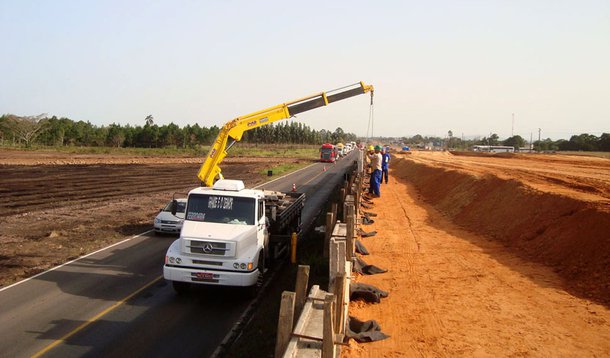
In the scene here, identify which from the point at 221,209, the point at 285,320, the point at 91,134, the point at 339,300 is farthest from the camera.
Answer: the point at 91,134

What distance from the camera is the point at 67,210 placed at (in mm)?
23906

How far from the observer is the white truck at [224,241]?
417 inches

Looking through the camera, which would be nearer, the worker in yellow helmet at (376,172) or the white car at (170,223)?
the white car at (170,223)

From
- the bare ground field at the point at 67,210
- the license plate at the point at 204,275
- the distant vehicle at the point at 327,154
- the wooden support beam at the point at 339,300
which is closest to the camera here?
the wooden support beam at the point at 339,300

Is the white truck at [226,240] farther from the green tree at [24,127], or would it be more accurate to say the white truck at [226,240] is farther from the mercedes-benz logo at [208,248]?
the green tree at [24,127]

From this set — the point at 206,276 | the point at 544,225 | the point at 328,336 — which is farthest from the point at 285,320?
the point at 544,225

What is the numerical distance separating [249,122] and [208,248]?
6.90m

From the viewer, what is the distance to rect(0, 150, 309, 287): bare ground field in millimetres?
15062

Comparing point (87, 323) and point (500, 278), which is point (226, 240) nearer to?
point (87, 323)

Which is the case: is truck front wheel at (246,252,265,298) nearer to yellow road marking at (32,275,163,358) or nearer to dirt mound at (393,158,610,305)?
yellow road marking at (32,275,163,358)

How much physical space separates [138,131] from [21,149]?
3072 centimetres

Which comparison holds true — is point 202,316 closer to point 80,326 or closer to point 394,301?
point 80,326

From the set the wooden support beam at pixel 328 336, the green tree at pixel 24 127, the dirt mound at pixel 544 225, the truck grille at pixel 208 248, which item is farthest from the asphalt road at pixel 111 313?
the green tree at pixel 24 127

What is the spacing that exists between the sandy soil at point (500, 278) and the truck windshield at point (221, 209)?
3.13 meters
